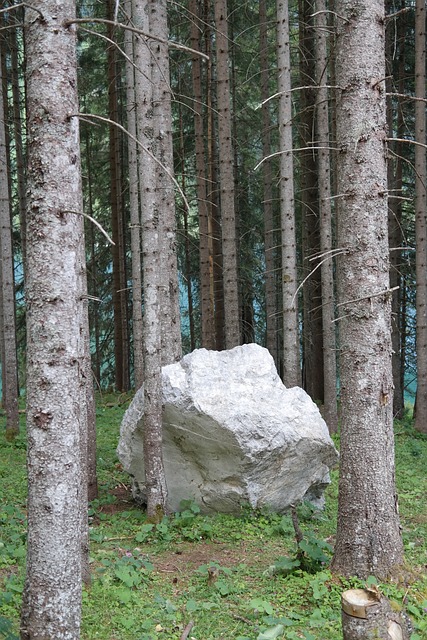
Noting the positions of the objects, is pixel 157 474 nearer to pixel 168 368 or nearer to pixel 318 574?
pixel 168 368

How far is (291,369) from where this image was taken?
11.5 m

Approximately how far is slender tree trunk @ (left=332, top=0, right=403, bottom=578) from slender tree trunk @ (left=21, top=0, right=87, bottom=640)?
2583 millimetres

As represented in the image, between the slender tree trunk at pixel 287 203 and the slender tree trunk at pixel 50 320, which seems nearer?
the slender tree trunk at pixel 50 320

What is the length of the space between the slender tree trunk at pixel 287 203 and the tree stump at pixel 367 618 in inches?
278

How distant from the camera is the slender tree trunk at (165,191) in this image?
932 centimetres

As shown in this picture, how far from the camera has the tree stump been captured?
13.5 ft

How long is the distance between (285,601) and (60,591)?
2258 millimetres

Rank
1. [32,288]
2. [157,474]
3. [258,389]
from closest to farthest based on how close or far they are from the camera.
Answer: [32,288]
[157,474]
[258,389]

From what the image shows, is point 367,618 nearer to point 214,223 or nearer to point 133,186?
point 133,186

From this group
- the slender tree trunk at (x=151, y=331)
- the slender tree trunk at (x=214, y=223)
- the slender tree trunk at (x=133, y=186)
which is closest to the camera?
the slender tree trunk at (x=151, y=331)

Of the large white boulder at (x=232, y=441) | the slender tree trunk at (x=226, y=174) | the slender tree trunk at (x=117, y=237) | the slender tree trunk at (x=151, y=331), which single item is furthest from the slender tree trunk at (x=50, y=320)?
the slender tree trunk at (x=117, y=237)

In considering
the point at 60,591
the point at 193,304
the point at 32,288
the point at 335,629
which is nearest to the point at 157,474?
the point at 335,629

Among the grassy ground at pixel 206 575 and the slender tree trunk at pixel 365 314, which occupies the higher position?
the slender tree trunk at pixel 365 314

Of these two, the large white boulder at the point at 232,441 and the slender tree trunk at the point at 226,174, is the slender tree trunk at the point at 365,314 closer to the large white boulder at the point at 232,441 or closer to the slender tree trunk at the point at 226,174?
the large white boulder at the point at 232,441
